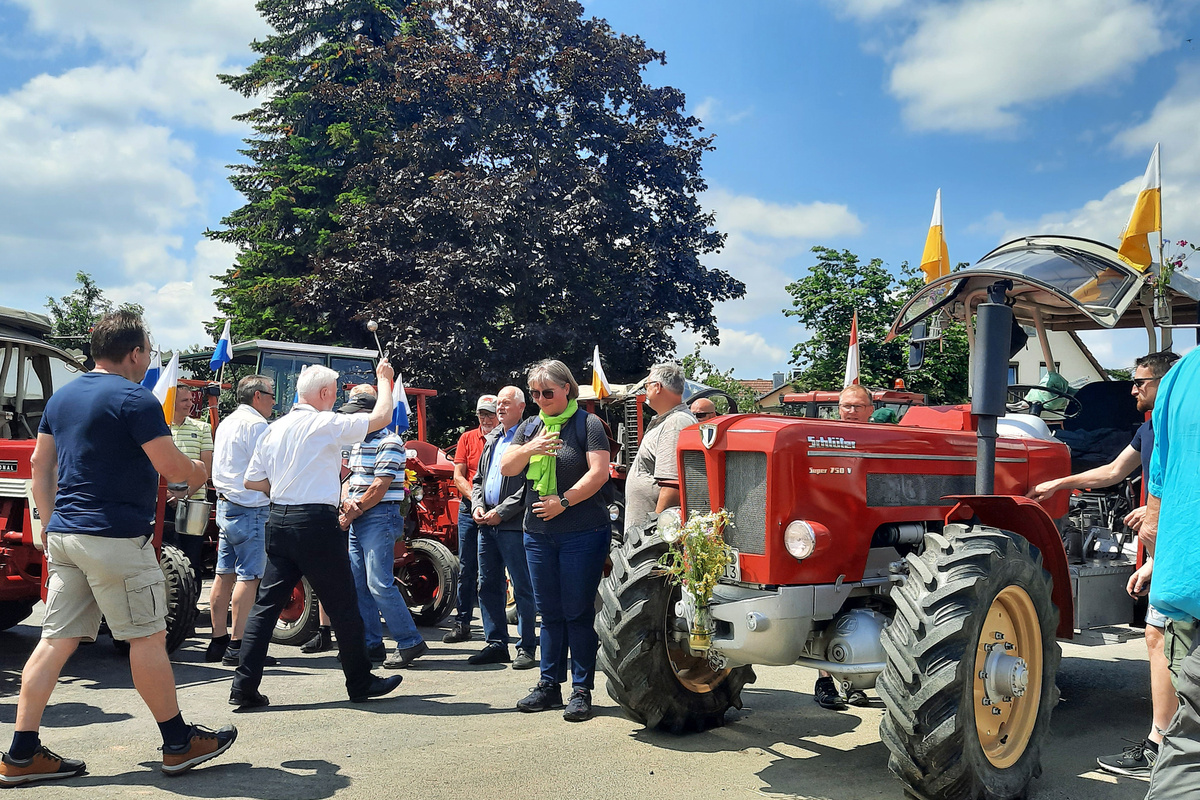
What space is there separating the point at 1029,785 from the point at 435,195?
17166 mm

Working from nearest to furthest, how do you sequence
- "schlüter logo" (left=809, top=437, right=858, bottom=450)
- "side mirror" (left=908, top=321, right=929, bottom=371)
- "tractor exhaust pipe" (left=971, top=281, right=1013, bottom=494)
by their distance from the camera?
"tractor exhaust pipe" (left=971, top=281, right=1013, bottom=494) < "schlüter logo" (left=809, top=437, right=858, bottom=450) < "side mirror" (left=908, top=321, right=929, bottom=371)

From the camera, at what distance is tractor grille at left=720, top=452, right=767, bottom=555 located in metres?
4.19

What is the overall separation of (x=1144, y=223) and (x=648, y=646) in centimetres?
358

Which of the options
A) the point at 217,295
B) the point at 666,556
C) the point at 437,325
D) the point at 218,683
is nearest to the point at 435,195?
the point at 437,325

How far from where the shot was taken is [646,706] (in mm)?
4629

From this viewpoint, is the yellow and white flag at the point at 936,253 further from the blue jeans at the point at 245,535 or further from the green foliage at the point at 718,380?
the green foliage at the point at 718,380

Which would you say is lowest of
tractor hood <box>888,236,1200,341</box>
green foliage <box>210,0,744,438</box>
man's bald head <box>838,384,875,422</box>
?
man's bald head <box>838,384,875,422</box>

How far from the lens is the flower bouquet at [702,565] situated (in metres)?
4.12

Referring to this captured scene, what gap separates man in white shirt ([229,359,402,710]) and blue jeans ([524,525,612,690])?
1006 millimetres

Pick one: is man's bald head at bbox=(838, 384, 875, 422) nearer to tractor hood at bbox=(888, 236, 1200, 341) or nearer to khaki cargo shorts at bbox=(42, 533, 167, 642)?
tractor hood at bbox=(888, 236, 1200, 341)

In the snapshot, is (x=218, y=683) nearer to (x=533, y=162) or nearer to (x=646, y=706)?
(x=646, y=706)

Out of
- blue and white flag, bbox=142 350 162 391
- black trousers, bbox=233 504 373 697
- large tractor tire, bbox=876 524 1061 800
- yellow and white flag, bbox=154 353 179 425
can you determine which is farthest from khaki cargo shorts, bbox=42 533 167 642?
blue and white flag, bbox=142 350 162 391

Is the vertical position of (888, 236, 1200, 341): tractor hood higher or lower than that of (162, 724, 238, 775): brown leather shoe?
higher

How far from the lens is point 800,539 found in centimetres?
405
